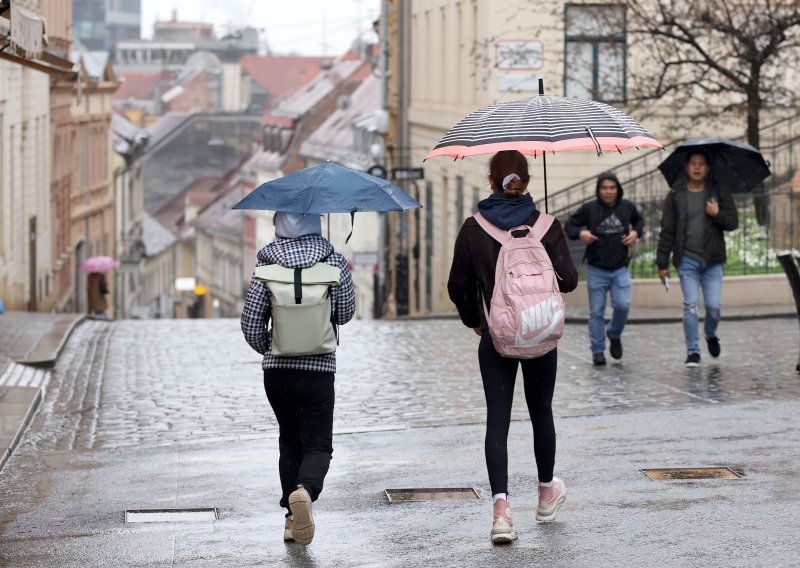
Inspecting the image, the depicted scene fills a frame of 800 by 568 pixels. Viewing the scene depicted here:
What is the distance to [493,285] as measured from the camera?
23.4ft

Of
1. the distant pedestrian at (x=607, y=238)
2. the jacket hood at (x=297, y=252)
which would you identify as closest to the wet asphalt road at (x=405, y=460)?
the distant pedestrian at (x=607, y=238)

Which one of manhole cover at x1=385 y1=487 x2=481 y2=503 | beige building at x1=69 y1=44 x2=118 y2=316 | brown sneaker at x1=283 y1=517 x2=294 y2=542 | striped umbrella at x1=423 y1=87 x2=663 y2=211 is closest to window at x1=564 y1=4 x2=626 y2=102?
manhole cover at x1=385 y1=487 x2=481 y2=503

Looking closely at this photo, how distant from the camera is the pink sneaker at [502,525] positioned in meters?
7.01

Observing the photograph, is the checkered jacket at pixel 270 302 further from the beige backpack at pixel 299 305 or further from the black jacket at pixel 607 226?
the black jacket at pixel 607 226

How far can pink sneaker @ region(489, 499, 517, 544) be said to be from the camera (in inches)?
276

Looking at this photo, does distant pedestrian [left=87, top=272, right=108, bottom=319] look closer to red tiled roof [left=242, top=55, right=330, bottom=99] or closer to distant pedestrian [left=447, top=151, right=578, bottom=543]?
distant pedestrian [left=447, top=151, right=578, bottom=543]

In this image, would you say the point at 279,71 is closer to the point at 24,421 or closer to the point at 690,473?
the point at 24,421

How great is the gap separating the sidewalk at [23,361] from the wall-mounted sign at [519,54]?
9524mm

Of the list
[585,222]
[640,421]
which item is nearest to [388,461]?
A: [640,421]

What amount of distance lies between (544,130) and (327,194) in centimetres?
109

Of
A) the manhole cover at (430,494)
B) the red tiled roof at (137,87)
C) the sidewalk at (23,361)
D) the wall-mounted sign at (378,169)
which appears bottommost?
the manhole cover at (430,494)

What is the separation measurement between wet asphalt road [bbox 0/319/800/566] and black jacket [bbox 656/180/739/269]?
3.30 ft

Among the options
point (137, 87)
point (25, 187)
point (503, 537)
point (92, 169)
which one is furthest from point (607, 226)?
point (137, 87)

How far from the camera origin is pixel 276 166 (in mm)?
79188
